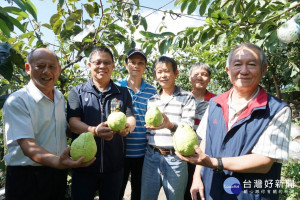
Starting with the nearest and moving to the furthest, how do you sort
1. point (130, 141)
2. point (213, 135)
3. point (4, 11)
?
point (4, 11) → point (213, 135) → point (130, 141)

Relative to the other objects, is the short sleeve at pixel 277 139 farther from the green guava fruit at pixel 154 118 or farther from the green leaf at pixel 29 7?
the green leaf at pixel 29 7

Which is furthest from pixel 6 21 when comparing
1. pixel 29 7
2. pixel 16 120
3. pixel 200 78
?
pixel 200 78

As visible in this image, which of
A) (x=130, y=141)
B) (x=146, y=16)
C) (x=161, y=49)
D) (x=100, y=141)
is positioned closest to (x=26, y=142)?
(x=100, y=141)

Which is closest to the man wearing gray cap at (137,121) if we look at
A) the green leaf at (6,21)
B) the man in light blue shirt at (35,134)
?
the man in light blue shirt at (35,134)

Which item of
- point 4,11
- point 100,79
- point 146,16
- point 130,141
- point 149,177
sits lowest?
point 149,177

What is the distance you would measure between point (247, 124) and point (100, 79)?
117 centimetres

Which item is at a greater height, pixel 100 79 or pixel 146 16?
pixel 146 16

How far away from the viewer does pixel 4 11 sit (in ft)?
3.76

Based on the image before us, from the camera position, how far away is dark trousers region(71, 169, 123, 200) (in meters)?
1.71

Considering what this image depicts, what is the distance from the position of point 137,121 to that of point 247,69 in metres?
1.13

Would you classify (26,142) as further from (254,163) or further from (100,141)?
(254,163)

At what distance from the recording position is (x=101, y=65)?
1777 millimetres

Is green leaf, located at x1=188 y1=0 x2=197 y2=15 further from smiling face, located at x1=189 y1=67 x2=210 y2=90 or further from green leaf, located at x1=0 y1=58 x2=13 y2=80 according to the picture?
green leaf, located at x1=0 y1=58 x2=13 y2=80

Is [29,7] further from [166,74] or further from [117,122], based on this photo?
[166,74]
